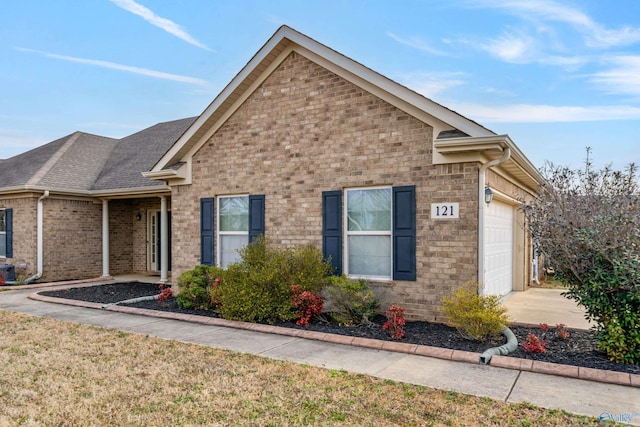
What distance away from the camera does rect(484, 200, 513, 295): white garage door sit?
8.89 meters

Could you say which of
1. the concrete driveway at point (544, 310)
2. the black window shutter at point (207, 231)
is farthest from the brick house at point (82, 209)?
the concrete driveway at point (544, 310)

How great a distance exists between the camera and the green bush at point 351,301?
25.2ft

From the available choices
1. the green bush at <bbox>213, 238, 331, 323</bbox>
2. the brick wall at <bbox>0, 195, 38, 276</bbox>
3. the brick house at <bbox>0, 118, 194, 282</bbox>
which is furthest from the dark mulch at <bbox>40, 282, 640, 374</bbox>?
the brick wall at <bbox>0, 195, 38, 276</bbox>

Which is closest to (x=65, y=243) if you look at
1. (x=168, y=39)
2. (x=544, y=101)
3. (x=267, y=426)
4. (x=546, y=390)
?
(x=168, y=39)

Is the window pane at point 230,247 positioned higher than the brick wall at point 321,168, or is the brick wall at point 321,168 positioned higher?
the brick wall at point 321,168

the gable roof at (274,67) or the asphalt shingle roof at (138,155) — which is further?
the asphalt shingle roof at (138,155)

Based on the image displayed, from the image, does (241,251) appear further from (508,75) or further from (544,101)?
(544,101)

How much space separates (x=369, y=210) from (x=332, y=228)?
0.82 meters

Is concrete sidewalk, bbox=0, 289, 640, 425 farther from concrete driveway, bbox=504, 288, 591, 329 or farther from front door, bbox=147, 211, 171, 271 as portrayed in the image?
front door, bbox=147, 211, 171, 271

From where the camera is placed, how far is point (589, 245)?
18.7 feet

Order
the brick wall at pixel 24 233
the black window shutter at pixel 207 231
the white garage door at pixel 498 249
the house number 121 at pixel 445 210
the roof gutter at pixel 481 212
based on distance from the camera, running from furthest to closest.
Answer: the brick wall at pixel 24 233
the black window shutter at pixel 207 231
the white garage door at pixel 498 249
the house number 121 at pixel 445 210
the roof gutter at pixel 481 212

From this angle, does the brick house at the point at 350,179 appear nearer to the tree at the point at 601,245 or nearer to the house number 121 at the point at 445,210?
the house number 121 at the point at 445,210

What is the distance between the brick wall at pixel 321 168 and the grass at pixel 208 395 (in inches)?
125

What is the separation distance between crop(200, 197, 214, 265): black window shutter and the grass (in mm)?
4068
